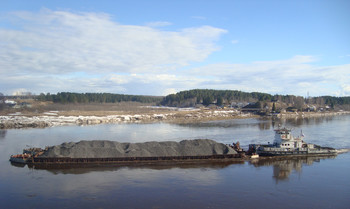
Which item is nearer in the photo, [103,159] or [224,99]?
[103,159]

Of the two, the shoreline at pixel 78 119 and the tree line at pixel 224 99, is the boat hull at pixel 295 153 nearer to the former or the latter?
the shoreline at pixel 78 119

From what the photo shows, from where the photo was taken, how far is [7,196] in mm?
19781

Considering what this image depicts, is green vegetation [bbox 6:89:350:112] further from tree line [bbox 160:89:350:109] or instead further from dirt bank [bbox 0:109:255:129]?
dirt bank [bbox 0:109:255:129]

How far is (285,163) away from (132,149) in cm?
1795

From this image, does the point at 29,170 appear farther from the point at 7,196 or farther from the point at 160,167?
the point at 160,167

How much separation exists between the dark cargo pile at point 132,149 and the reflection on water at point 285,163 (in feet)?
13.1

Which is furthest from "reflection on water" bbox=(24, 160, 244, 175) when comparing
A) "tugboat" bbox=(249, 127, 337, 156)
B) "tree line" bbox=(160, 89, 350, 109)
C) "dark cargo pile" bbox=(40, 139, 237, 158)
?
"tree line" bbox=(160, 89, 350, 109)

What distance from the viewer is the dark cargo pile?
27.8 m

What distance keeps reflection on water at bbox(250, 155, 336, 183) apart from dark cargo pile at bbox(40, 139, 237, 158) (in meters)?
4.00

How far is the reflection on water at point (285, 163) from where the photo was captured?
26.5 metres

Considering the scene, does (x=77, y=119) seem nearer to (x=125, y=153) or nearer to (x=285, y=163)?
(x=125, y=153)

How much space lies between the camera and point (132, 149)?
95.8 feet

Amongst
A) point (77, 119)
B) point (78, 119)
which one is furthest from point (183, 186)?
point (77, 119)

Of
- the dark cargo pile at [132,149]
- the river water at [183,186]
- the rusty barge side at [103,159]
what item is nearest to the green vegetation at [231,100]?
the dark cargo pile at [132,149]
